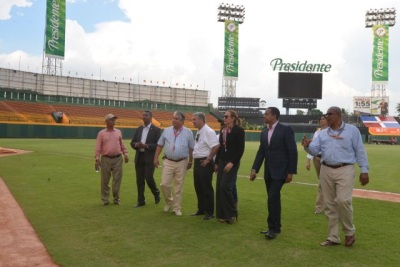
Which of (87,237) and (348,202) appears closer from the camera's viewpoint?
(348,202)

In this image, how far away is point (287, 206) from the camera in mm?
8977

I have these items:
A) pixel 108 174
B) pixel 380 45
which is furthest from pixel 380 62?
pixel 108 174

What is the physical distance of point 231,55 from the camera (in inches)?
3157

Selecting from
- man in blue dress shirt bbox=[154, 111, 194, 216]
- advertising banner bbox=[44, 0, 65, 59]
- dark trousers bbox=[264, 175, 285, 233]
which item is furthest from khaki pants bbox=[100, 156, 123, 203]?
advertising banner bbox=[44, 0, 65, 59]

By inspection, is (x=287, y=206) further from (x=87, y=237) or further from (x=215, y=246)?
(x=87, y=237)

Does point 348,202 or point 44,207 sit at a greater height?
point 348,202

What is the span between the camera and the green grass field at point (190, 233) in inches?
210

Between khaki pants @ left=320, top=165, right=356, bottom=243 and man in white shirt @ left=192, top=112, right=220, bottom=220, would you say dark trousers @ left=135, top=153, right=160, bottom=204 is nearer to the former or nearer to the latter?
man in white shirt @ left=192, top=112, right=220, bottom=220

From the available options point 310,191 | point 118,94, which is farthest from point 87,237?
point 118,94

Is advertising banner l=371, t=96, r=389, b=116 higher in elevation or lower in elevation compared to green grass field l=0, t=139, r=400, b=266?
higher

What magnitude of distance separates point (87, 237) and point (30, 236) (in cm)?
88

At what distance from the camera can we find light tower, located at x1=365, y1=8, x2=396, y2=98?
77875 millimetres

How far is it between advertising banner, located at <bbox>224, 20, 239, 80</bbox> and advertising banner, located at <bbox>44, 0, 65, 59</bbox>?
103 ft

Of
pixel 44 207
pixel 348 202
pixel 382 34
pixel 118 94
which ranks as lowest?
pixel 44 207
